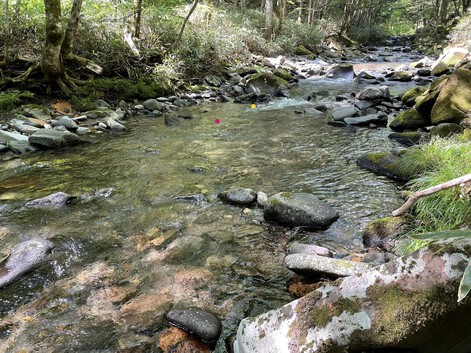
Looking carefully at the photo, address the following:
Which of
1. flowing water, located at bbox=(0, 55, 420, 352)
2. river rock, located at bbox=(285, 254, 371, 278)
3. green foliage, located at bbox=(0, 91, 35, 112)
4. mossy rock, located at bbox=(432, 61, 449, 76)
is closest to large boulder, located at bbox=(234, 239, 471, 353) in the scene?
flowing water, located at bbox=(0, 55, 420, 352)

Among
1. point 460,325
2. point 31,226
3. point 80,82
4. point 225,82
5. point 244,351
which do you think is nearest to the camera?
point 460,325

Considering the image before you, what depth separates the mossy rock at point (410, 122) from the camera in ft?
24.6

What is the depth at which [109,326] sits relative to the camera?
8.28 feet

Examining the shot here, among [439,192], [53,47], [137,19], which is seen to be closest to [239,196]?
[439,192]

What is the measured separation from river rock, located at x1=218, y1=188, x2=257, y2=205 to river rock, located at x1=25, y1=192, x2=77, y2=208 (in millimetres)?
1863

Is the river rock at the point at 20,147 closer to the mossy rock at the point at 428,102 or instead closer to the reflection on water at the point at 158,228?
the reflection on water at the point at 158,228

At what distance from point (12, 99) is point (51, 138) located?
2.20m

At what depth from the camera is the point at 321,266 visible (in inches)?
111

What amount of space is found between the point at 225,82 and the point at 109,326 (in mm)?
11868

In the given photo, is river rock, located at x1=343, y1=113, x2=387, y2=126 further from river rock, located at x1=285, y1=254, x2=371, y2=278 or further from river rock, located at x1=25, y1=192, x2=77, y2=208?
river rock, located at x1=25, y1=192, x2=77, y2=208

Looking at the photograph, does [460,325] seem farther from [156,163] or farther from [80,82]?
[80,82]

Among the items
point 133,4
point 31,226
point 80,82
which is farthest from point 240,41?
point 31,226

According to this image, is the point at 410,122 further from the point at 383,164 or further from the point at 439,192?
the point at 439,192

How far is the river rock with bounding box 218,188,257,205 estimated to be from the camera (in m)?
4.45
